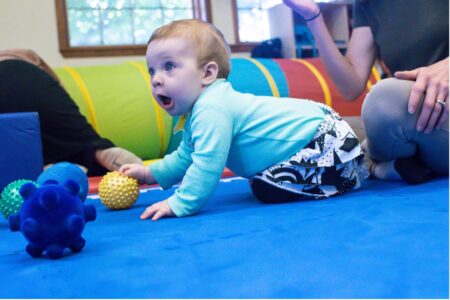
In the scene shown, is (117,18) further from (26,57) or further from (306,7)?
(306,7)

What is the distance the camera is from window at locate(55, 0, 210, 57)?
370cm

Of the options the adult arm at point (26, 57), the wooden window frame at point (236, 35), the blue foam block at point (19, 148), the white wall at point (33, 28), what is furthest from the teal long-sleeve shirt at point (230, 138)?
the wooden window frame at point (236, 35)

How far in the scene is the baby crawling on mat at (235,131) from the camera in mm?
1104

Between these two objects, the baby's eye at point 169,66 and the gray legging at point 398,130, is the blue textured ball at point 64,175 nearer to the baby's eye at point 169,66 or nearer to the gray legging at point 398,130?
the baby's eye at point 169,66

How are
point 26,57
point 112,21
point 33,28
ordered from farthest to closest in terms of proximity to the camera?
point 112,21
point 33,28
point 26,57

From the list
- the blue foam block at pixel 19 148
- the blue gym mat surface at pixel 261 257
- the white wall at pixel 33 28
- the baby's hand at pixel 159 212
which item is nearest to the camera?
the blue gym mat surface at pixel 261 257

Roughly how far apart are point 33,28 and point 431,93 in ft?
9.85

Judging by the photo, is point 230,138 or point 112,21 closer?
point 230,138

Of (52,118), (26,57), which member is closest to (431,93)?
(52,118)

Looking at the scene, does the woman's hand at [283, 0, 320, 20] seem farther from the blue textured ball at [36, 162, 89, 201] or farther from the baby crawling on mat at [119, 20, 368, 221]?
the blue textured ball at [36, 162, 89, 201]

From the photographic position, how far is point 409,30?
138 cm

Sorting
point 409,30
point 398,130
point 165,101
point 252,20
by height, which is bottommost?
point 398,130

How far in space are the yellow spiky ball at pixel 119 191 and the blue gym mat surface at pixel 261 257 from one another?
0.17 meters

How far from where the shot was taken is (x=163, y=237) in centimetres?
86
